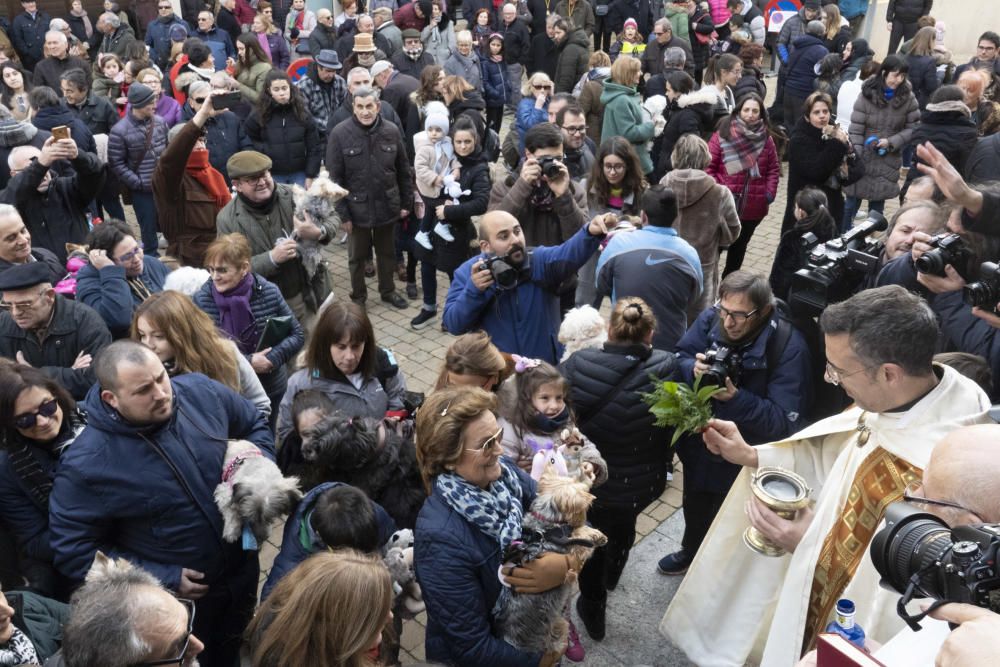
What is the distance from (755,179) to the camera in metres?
7.57

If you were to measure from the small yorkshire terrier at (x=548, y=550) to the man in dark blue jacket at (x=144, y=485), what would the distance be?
1.37 m

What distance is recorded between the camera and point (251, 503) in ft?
11.4

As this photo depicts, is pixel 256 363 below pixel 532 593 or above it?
below

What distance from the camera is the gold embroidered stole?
3029 millimetres

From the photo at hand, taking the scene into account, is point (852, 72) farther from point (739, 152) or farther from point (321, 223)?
point (321, 223)

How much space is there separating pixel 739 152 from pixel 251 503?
560cm

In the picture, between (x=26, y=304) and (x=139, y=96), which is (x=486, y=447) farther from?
(x=139, y=96)

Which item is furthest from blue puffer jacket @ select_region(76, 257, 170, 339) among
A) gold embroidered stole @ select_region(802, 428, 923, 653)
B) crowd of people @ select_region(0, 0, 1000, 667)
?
gold embroidered stole @ select_region(802, 428, 923, 653)

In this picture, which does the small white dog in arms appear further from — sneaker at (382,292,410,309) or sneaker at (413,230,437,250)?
sneaker at (382,292,410,309)

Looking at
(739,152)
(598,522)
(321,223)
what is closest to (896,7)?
(739,152)

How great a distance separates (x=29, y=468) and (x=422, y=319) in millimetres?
4469

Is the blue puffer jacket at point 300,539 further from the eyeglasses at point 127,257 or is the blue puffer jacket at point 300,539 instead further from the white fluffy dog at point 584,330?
the eyeglasses at point 127,257

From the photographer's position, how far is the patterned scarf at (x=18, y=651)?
280 cm

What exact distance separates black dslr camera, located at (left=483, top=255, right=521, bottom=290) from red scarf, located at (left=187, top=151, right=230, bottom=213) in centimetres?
300
